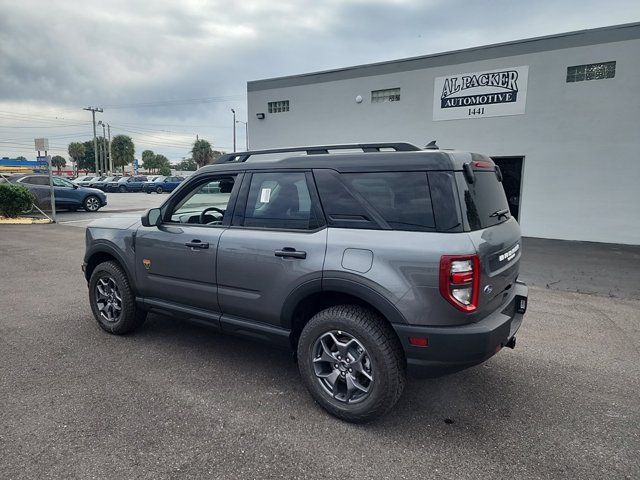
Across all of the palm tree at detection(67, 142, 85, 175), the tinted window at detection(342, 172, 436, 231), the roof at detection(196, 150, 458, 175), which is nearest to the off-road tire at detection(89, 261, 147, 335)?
the roof at detection(196, 150, 458, 175)

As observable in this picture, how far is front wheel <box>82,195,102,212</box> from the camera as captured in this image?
1792 cm

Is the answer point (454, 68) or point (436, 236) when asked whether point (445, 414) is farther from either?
point (454, 68)

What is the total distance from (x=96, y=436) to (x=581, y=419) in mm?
3299

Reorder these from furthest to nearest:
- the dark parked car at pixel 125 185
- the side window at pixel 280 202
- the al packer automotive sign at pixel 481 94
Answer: the dark parked car at pixel 125 185 → the al packer automotive sign at pixel 481 94 → the side window at pixel 280 202

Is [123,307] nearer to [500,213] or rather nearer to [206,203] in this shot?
[206,203]

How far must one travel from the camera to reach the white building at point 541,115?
33.5 feet

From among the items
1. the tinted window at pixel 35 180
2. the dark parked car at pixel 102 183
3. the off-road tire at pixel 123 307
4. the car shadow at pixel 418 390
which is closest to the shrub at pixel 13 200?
the tinted window at pixel 35 180

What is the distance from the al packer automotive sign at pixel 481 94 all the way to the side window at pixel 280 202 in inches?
395

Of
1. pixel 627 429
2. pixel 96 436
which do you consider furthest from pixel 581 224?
pixel 96 436

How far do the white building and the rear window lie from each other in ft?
28.3

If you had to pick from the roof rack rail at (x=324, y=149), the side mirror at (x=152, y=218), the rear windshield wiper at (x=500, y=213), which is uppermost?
the roof rack rail at (x=324, y=149)

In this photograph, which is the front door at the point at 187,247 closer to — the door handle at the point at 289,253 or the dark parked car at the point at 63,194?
the door handle at the point at 289,253

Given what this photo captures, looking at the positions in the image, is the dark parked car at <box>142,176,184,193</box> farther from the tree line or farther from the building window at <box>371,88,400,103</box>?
the building window at <box>371,88,400,103</box>

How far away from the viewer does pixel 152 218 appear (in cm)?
404
